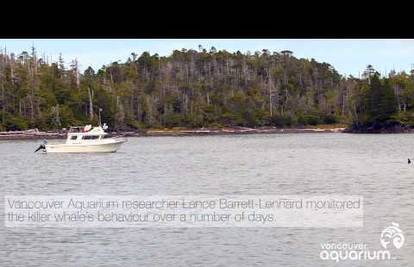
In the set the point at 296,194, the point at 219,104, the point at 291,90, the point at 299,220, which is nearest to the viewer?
the point at 299,220

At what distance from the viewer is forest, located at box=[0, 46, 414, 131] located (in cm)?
4575

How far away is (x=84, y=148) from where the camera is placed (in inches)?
1200

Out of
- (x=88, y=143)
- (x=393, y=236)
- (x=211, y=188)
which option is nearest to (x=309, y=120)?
(x=88, y=143)

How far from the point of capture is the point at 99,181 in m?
23.1

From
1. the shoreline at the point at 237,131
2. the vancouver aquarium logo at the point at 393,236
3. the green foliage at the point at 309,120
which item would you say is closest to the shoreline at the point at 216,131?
the shoreline at the point at 237,131

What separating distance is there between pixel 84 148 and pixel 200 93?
81.2ft

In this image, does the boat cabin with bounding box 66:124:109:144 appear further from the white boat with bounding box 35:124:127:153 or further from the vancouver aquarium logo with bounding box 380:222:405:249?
the vancouver aquarium logo with bounding box 380:222:405:249

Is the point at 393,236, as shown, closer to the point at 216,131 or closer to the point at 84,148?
the point at 84,148

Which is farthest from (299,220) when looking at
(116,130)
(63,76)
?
(63,76)

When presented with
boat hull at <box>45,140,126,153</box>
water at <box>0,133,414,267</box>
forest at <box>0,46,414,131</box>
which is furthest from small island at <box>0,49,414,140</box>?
boat hull at <box>45,140,126,153</box>

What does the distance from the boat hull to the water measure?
0.32m

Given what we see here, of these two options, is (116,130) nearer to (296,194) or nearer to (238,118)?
(238,118)

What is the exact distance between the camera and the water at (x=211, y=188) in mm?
11202
